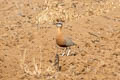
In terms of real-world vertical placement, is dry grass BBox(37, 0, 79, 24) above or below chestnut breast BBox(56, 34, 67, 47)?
above

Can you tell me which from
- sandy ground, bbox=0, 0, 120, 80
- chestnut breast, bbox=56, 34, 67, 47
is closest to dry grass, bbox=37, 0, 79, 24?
sandy ground, bbox=0, 0, 120, 80

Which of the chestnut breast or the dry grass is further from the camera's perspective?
the dry grass

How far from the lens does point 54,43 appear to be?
28.6 ft

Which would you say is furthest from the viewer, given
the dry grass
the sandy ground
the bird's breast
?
the dry grass

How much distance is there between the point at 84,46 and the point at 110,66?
1.50 metres

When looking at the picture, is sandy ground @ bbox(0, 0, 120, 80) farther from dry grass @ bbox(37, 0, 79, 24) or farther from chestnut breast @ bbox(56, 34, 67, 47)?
chestnut breast @ bbox(56, 34, 67, 47)

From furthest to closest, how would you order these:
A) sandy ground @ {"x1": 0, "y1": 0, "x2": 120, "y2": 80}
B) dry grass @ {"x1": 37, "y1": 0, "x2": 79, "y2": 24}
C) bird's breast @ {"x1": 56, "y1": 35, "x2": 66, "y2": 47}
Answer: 1. dry grass @ {"x1": 37, "y1": 0, "x2": 79, "y2": 24}
2. bird's breast @ {"x1": 56, "y1": 35, "x2": 66, "y2": 47}
3. sandy ground @ {"x1": 0, "y1": 0, "x2": 120, "y2": 80}

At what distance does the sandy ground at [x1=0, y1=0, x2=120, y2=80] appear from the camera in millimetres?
6867

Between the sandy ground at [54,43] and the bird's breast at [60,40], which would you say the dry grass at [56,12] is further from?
the bird's breast at [60,40]

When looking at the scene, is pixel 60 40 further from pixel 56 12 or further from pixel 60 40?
pixel 56 12

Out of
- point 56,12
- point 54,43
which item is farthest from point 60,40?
point 56,12

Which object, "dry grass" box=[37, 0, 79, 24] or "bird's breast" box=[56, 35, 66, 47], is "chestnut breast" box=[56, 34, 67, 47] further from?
"dry grass" box=[37, 0, 79, 24]

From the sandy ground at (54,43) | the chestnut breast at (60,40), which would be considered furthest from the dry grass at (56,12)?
the chestnut breast at (60,40)

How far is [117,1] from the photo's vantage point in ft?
42.1
